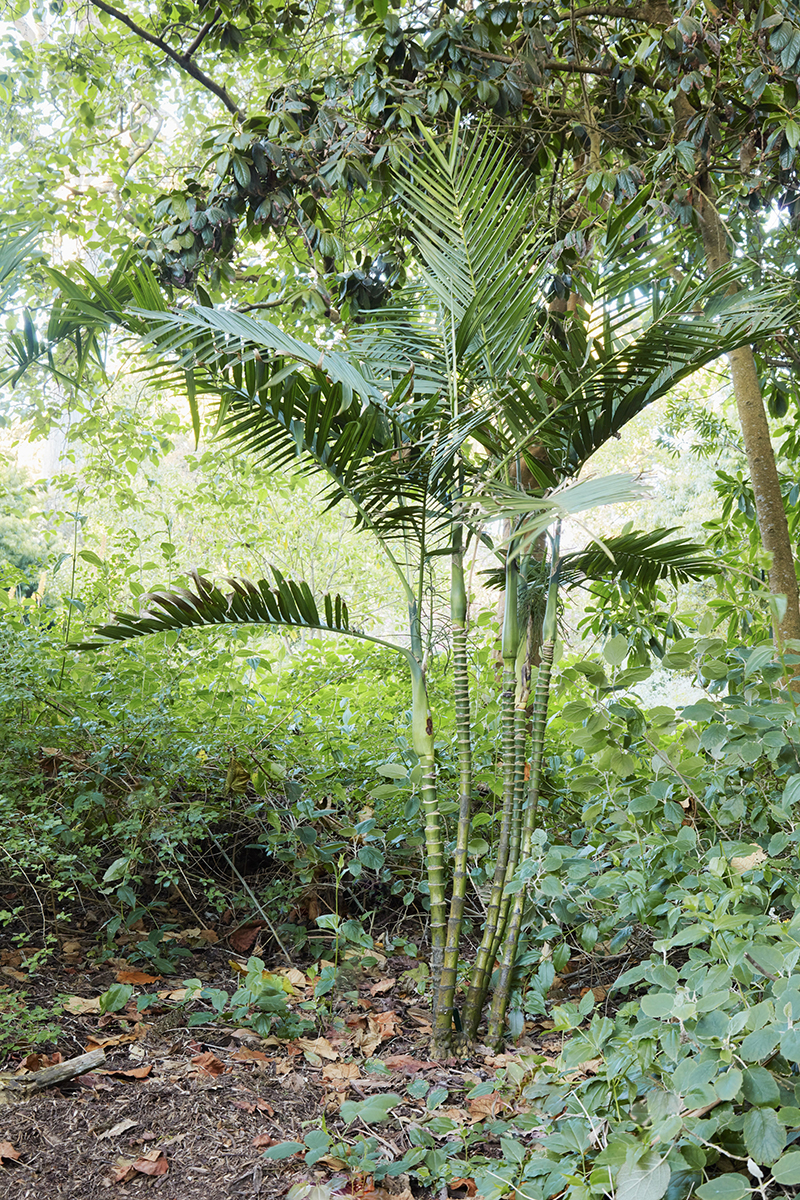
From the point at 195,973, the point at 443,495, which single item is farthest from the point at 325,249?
the point at 195,973

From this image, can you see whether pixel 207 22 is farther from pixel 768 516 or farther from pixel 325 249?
pixel 768 516

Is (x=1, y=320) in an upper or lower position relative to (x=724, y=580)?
upper

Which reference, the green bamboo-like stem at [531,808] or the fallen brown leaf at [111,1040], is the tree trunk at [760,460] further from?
the fallen brown leaf at [111,1040]

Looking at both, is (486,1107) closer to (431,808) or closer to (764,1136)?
(431,808)

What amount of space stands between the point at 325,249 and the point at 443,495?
137 centimetres

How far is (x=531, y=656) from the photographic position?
3.72 meters

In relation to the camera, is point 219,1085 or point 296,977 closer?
point 219,1085

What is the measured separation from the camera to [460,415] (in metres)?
2.13

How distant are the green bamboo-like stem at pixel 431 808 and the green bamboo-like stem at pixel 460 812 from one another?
25 mm

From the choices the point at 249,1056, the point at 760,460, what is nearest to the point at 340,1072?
the point at 249,1056

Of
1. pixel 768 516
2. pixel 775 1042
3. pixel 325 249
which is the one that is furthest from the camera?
pixel 768 516

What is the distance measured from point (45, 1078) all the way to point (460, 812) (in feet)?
3.52

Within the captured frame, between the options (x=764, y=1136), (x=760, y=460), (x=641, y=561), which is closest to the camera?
(x=764, y=1136)

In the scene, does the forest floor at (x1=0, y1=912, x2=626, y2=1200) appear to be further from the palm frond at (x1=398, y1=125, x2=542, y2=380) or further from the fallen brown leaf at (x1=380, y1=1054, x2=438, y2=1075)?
the palm frond at (x1=398, y1=125, x2=542, y2=380)
